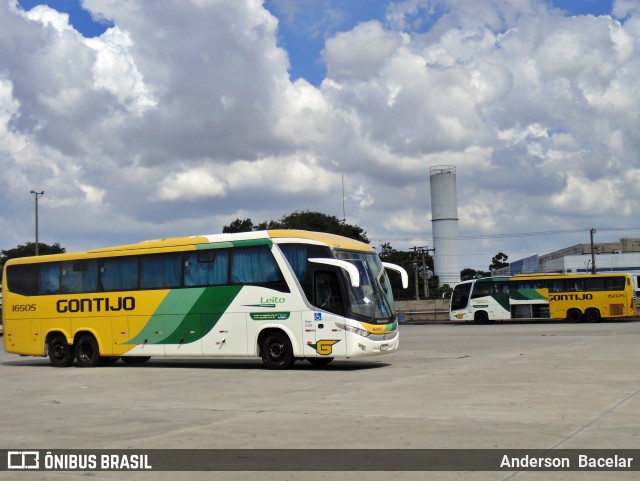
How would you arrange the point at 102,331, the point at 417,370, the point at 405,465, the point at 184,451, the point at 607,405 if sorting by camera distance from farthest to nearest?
the point at 102,331 → the point at 417,370 → the point at 607,405 → the point at 184,451 → the point at 405,465

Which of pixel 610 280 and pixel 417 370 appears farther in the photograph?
pixel 610 280

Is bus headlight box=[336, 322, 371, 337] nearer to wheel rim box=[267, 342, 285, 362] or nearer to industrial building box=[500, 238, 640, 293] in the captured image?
wheel rim box=[267, 342, 285, 362]

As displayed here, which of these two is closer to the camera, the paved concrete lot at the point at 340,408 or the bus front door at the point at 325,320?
the paved concrete lot at the point at 340,408

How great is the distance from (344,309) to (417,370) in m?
2.15

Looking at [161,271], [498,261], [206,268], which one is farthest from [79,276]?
[498,261]

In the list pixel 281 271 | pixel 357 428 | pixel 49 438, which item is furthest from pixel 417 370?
pixel 49 438

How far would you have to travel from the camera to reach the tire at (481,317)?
4966 cm

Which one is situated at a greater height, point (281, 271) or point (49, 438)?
point (281, 271)

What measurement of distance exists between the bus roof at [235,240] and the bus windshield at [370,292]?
292mm

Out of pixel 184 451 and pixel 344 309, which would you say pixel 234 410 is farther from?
pixel 344 309

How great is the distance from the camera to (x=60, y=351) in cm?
2211

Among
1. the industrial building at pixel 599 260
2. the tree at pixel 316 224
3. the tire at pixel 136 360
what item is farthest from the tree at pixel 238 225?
the tire at pixel 136 360

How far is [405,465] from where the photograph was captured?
23.7ft

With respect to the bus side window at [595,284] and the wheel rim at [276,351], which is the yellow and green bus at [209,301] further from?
the bus side window at [595,284]
